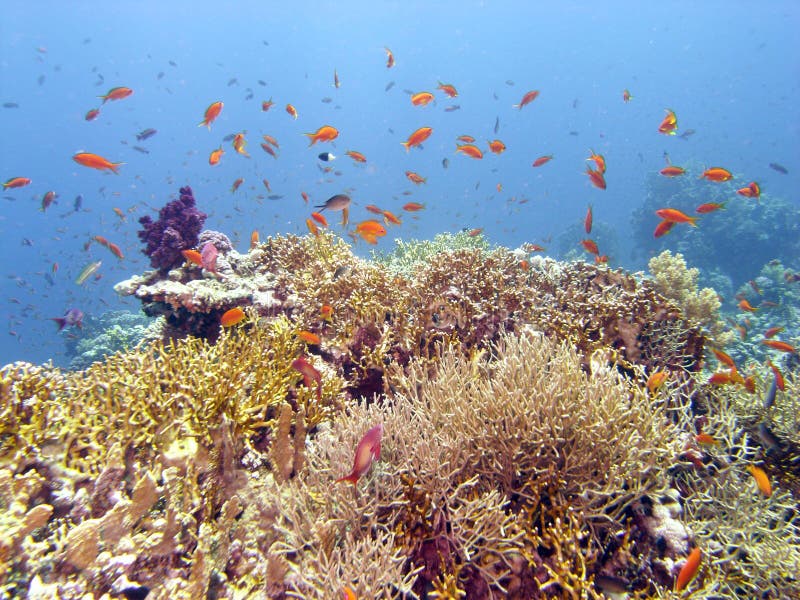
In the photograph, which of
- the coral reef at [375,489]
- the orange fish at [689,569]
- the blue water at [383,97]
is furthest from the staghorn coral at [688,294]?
the blue water at [383,97]

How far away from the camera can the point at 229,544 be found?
2.85 metres

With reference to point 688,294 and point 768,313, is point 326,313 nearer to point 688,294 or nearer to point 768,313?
point 688,294

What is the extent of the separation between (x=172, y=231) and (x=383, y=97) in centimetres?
16520

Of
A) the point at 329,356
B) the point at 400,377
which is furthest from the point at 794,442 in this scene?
the point at 329,356

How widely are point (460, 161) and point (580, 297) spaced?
136m

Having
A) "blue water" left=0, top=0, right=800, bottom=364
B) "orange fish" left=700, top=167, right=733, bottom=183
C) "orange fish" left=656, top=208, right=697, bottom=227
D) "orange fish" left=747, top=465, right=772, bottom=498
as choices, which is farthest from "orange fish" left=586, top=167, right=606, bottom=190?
"blue water" left=0, top=0, right=800, bottom=364

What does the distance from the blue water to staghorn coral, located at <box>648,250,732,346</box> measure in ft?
298

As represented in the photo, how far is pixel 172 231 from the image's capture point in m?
7.82

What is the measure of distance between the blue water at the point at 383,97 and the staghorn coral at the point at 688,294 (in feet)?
298

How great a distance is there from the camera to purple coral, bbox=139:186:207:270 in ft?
25.2

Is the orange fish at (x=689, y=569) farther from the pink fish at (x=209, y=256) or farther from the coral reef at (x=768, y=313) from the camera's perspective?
the coral reef at (x=768, y=313)

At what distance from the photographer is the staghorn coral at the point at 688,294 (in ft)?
24.0

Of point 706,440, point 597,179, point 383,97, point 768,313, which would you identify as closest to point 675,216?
point 597,179

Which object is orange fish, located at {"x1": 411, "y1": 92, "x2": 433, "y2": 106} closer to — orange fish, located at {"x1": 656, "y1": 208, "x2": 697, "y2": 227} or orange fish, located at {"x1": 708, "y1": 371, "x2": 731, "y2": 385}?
orange fish, located at {"x1": 656, "y1": 208, "x2": 697, "y2": 227}
